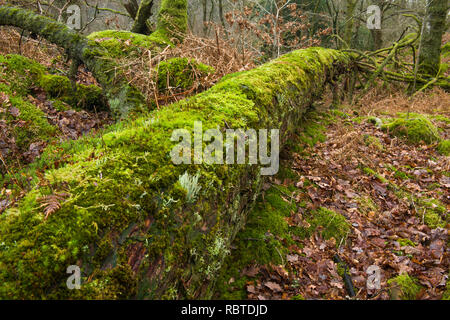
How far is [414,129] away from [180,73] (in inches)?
252

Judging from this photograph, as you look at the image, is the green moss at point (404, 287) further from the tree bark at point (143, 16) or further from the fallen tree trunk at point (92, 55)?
the tree bark at point (143, 16)

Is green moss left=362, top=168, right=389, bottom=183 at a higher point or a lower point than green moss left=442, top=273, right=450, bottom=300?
higher

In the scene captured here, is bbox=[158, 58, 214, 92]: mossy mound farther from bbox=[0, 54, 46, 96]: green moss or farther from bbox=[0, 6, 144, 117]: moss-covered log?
bbox=[0, 54, 46, 96]: green moss

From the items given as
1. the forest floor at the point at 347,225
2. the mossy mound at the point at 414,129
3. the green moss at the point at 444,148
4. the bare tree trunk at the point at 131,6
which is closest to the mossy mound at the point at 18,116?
the forest floor at the point at 347,225

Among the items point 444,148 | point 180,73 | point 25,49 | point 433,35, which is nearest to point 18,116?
point 180,73

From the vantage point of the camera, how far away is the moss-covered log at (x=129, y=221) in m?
1.29

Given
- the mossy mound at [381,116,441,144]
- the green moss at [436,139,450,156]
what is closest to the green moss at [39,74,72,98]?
the mossy mound at [381,116,441,144]

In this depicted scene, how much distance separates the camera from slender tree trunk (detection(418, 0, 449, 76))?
10102 millimetres

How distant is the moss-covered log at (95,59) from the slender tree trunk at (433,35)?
11.5 m

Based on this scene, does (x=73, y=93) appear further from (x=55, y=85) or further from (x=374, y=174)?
(x=374, y=174)

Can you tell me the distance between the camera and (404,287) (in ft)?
9.86

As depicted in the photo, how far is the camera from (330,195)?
15.3 ft

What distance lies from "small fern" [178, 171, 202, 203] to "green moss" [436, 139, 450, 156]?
7069 mm
